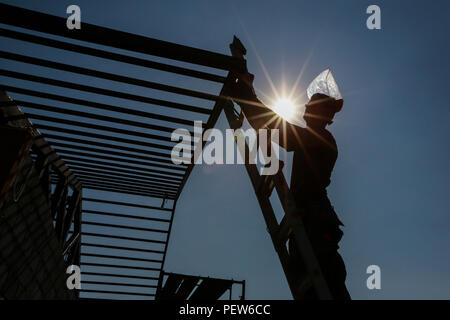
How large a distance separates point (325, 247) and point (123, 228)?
8021 mm

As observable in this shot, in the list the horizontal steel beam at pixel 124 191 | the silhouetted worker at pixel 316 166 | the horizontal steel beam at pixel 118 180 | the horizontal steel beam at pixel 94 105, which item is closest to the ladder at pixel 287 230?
the silhouetted worker at pixel 316 166

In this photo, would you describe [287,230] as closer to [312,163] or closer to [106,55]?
[312,163]

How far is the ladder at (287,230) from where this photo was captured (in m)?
2.27

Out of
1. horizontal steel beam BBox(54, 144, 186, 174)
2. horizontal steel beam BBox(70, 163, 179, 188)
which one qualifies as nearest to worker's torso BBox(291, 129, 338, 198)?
horizontal steel beam BBox(54, 144, 186, 174)

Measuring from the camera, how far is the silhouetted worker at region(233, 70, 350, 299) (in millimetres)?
2605

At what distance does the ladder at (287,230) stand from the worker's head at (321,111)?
0.60m

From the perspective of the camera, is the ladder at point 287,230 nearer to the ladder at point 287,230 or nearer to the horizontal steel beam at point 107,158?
the ladder at point 287,230

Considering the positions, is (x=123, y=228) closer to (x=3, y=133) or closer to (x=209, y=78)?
(x=209, y=78)

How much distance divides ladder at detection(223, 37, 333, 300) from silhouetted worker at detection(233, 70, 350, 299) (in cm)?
10

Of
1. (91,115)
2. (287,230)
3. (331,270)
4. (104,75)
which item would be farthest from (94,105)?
(331,270)

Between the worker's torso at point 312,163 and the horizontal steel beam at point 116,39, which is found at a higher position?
the horizontal steel beam at point 116,39


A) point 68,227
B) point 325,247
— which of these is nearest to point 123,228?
point 68,227

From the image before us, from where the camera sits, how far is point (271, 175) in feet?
10.5

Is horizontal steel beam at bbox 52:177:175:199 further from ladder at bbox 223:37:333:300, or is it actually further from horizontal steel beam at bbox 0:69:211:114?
ladder at bbox 223:37:333:300
